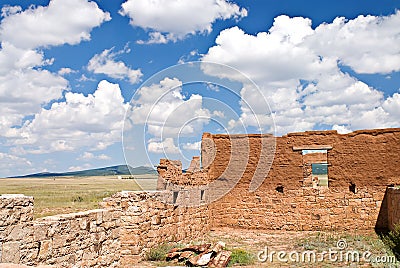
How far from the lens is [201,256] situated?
8.79m

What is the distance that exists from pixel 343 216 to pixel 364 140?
8.45ft

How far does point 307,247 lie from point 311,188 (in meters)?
3.39

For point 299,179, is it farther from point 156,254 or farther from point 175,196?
point 156,254

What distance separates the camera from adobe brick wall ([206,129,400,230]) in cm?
1314

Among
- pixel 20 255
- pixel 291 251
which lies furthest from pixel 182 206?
pixel 20 255

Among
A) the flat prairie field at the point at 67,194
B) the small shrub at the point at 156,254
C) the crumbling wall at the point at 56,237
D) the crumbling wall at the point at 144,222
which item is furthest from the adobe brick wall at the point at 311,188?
the crumbling wall at the point at 56,237

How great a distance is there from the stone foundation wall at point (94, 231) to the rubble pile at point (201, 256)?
68cm

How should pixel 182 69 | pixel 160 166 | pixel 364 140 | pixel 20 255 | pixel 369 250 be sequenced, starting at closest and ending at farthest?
pixel 20 255 < pixel 369 250 < pixel 160 166 < pixel 182 69 < pixel 364 140

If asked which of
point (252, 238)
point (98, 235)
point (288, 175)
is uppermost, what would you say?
point (288, 175)

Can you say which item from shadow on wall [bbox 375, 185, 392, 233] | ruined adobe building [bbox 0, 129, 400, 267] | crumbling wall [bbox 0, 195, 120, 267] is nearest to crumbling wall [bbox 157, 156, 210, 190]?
ruined adobe building [bbox 0, 129, 400, 267]

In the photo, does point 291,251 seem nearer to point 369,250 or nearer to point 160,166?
point 369,250

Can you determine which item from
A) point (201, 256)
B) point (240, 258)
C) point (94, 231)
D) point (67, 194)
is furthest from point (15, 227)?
point (67, 194)

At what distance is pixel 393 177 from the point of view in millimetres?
13039

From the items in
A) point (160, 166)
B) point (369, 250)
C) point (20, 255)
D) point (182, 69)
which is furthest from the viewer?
point (182, 69)
